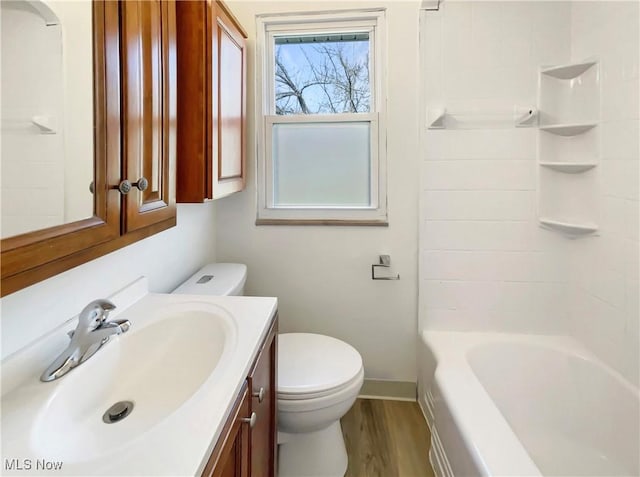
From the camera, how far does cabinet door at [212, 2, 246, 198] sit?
159cm

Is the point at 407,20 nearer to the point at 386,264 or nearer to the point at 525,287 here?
the point at 386,264

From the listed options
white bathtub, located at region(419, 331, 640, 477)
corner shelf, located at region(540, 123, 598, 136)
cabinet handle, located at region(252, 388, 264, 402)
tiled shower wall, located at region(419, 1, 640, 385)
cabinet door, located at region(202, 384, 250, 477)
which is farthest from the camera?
tiled shower wall, located at region(419, 1, 640, 385)

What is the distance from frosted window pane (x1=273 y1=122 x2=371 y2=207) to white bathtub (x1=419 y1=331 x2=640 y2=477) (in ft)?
2.90

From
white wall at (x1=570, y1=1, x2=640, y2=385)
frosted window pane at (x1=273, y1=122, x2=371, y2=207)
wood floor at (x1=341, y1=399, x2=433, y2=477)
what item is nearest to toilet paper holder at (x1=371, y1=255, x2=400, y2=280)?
frosted window pane at (x1=273, y1=122, x2=371, y2=207)

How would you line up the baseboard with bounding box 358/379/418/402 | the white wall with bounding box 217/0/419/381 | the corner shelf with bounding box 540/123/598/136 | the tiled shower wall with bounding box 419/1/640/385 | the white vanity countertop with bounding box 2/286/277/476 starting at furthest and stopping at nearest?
the baseboard with bounding box 358/379/418/402 < the white wall with bounding box 217/0/419/381 < the tiled shower wall with bounding box 419/1/640/385 < the corner shelf with bounding box 540/123/598/136 < the white vanity countertop with bounding box 2/286/277/476

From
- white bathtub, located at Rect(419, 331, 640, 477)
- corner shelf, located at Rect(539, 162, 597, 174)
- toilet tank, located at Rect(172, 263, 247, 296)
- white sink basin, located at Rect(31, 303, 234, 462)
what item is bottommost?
white bathtub, located at Rect(419, 331, 640, 477)

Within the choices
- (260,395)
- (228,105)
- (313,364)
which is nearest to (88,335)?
(260,395)

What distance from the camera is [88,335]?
95 cm

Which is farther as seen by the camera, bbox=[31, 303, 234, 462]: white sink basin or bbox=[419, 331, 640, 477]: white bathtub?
bbox=[419, 331, 640, 477]: white bathtub

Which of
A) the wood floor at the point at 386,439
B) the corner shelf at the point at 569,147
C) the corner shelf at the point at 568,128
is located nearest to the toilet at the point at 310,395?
the wood floor at the point at 386,439

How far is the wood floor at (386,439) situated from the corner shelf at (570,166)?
1.42 metres

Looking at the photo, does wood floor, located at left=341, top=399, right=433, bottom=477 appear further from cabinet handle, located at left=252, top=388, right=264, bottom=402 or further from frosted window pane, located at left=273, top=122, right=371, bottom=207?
frosted window pane, located at left=273, top=122, right=371, bottom=207

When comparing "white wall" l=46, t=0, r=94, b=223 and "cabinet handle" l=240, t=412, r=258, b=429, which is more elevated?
"white wall" l=46, t=0, r=94, b=223

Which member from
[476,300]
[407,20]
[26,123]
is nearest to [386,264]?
[476,300]
